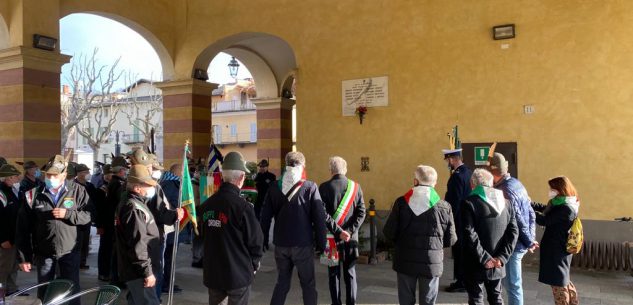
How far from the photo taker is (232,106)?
43375 millimetres

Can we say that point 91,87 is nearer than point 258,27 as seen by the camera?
Answer: No

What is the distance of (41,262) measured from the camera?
464cm

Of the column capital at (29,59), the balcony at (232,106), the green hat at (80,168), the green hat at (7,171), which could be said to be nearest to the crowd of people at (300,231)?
the green hat at (7,171)

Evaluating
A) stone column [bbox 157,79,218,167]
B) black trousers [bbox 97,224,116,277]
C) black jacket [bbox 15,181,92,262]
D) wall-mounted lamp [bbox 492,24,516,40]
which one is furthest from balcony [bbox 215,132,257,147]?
black jacket [bbox 15,181,92,262]

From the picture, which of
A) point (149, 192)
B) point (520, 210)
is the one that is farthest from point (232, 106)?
point (520, 210)

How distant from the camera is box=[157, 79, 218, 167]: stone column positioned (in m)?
11.5

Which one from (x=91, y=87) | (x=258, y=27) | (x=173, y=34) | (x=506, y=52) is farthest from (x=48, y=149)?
(x=91, y=87)

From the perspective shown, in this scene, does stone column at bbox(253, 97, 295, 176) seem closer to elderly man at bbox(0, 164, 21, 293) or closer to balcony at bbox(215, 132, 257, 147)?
elderly man at bbox(0, 164, 21, 293)

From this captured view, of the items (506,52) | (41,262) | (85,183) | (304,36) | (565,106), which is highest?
(304,36)

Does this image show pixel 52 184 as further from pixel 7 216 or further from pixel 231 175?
pixel 231 175

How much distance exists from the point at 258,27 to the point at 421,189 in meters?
7.13

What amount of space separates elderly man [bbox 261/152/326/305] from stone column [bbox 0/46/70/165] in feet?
20.0

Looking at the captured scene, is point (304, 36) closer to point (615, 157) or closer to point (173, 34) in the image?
point (173, 34)

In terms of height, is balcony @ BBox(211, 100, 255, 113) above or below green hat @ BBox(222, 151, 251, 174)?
above
